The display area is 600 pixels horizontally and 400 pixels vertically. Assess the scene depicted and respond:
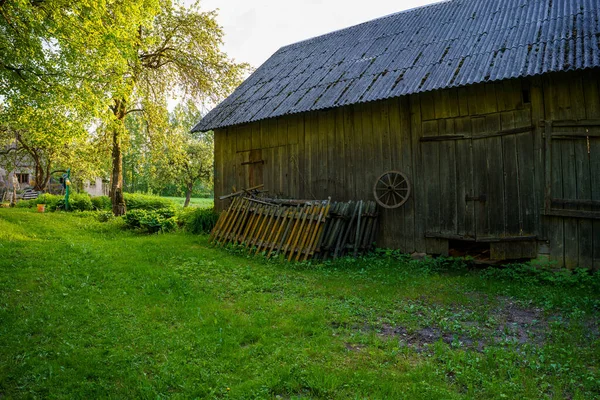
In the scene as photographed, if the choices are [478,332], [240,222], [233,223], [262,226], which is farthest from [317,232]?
[478,332]

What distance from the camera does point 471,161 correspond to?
322 inches

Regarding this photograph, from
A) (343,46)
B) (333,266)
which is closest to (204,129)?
(343,46)

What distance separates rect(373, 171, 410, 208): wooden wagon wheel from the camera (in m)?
9.05

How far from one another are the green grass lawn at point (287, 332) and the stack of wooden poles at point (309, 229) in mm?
813

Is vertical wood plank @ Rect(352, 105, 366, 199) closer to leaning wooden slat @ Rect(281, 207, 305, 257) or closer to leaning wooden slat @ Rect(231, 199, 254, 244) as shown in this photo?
leaning wooden slat @ Rect(281, 207, 305, 257)

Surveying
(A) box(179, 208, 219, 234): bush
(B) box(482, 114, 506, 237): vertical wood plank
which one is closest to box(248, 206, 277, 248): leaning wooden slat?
(A) box(179, 208, 219, 234): bush

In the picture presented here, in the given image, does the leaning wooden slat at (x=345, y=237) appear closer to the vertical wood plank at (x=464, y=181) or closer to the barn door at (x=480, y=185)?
the barn door at (x=480, y=185)

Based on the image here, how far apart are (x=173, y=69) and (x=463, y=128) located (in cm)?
1471

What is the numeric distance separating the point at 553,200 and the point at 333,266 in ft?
14.5

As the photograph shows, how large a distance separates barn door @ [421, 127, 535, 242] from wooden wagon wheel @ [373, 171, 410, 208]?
20.9 inches

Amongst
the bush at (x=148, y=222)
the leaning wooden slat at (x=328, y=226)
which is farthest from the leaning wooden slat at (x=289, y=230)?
the bush at (x=148, y=222)

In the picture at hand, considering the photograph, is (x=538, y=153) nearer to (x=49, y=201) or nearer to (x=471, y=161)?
(x=471, y=161)

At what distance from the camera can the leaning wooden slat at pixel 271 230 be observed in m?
9.41

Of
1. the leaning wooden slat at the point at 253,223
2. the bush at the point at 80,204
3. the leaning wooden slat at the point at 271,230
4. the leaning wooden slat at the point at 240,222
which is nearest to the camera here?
the leaning wooden slat at the point at 271,230
